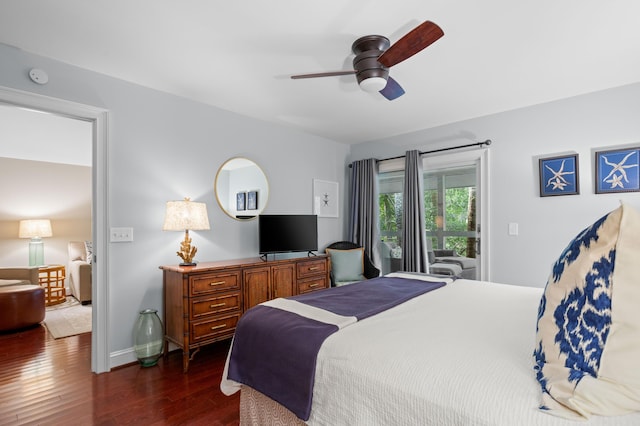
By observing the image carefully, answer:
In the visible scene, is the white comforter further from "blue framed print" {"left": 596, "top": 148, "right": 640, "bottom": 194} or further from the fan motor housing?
"blue framed print" {"left": 596, "top": 148, "right": 640, "bottom": 194}

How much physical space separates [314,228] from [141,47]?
8.18 feet

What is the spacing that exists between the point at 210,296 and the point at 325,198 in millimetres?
2284

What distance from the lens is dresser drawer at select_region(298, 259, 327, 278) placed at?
3.63 meters

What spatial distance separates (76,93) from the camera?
2596 mm

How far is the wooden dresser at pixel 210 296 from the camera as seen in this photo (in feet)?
8.79

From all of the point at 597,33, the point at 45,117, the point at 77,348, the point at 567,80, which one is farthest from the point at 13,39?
the point at 567,80

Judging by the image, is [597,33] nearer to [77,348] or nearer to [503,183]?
[503,183]

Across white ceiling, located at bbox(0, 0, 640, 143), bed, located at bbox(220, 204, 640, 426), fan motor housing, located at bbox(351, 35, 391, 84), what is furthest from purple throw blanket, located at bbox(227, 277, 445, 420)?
white ceiling, located at bbox(0, 0, 640, 143)

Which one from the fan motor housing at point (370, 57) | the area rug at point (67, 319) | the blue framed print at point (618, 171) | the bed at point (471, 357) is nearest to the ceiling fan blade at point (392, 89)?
the fan motor housing at point (370, 57)

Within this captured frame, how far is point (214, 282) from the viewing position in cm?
282

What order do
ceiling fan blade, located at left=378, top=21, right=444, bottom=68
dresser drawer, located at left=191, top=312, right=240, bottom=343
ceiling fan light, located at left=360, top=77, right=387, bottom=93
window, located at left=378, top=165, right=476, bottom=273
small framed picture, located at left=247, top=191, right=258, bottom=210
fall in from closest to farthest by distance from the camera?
ceiling fan blade, located at left=378, top=21, right=444, bottom=68 → ceiling fan light, located at left=360, top=77, right=387, bottom=93 → dresser drawer, located at left=191, top=312, right=240, bottom=343 → small framed picture, located at left=247, top=191, right=258, bottom=210 → window, located at left=378, top=165, right=476, bottom=273

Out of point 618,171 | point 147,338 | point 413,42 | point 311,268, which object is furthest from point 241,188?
point 618,171

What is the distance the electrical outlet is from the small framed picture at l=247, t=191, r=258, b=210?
4.07 feet

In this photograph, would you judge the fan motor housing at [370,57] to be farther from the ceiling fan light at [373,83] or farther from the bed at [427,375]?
the bed at [427,375]
